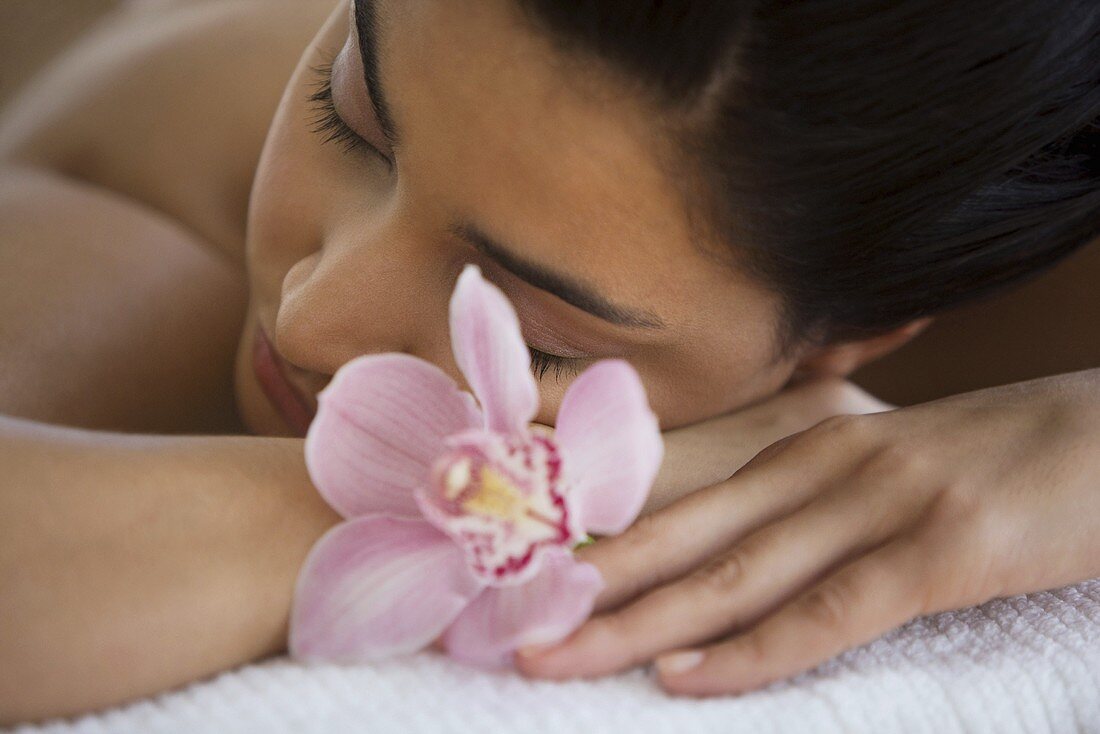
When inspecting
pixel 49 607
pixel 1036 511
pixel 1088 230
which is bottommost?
pixel 49 607

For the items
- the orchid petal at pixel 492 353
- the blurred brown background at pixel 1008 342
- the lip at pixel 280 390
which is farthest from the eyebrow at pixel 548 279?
the blurred brown background at pixel 1008 342

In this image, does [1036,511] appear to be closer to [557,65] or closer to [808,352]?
[808,352]

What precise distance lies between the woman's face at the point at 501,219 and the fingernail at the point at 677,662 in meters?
0.19

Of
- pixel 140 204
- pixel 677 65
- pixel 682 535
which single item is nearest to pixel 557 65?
pixel 677 65

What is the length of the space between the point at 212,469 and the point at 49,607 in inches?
3.7

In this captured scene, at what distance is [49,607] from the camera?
44cm

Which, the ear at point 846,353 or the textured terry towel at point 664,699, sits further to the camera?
the ear at point 846,353

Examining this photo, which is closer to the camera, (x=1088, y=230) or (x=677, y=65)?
(x=677, y=65)

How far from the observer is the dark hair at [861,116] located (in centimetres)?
48

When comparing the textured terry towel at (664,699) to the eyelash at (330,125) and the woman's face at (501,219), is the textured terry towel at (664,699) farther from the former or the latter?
the eyelash at (330,125)

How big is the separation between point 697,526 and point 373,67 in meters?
0.31

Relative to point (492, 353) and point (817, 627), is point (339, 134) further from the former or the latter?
point (817, 627)

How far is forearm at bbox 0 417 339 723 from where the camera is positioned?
434 millimetres

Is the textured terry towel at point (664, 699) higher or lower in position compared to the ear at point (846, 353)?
lower
